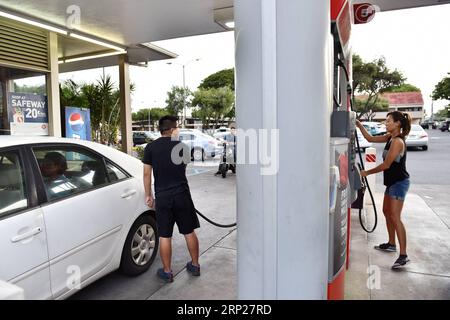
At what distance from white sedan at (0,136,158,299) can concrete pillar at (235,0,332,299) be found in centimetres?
158

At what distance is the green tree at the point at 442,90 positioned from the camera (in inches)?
1586

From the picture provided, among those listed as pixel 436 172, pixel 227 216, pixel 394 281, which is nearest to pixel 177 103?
pixel 436 172

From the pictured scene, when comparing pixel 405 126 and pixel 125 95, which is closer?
pixel 405 126

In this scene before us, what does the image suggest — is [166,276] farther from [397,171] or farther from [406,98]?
[406,98]

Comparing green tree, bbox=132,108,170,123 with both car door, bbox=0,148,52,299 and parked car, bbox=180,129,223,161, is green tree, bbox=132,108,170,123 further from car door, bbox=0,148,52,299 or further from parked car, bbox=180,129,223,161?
car door, bbox=0,148,52,299

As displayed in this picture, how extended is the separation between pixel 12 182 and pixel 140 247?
1472 mm

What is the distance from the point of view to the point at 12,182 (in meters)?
2.58

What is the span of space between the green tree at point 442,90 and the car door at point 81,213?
46009mm

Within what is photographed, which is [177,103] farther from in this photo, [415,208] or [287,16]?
[287,16]

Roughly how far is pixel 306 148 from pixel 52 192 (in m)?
2.08

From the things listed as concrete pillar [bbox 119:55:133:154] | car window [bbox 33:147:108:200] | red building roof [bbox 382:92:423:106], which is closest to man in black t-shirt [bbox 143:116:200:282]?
car window [bbox 33:147:108:200]

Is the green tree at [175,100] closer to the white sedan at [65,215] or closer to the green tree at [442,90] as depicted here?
the green tree at [442,90]

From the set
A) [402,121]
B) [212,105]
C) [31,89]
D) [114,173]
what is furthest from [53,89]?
[212,105]

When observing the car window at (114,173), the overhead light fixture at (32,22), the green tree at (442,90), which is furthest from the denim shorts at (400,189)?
the green tree at (442,90)
